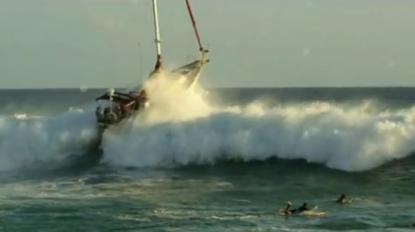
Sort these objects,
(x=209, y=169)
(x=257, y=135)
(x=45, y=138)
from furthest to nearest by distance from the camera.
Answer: (x=45, y=138)
(x=257, y=135)
(x=209, y=169)

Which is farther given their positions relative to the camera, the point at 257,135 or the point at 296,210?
the point at 257,135

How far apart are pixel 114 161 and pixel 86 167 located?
151cm

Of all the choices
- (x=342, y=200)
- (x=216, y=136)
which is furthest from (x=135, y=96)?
(x=342, y=200)

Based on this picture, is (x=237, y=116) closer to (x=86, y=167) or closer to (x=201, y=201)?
(x=86, y=167)

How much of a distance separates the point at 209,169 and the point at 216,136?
265 cm

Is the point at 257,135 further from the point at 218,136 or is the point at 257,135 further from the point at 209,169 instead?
the point at 209,169

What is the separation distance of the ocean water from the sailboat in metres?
0.55

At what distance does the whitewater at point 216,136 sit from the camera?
3497cm

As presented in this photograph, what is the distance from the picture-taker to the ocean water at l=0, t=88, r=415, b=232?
2527 centimetres

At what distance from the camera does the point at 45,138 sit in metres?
46.0

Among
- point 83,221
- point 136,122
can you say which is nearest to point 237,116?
point 136,122

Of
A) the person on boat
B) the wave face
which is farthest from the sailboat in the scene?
the person on boat

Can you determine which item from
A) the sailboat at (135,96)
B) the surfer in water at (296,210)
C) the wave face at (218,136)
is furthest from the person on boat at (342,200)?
the sailboat at (135,96)

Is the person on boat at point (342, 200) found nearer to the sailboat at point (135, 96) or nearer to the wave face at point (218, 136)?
the wave face at point (218, 136)
